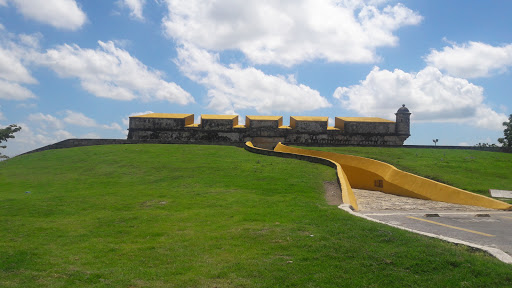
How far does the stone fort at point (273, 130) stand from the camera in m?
39.3

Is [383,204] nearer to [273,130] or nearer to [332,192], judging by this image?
[332,192]

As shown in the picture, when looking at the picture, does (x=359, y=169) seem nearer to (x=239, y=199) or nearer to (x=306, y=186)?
(x=306, y=186)

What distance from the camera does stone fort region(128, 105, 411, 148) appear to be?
39281 mm

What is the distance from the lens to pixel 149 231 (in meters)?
8.61

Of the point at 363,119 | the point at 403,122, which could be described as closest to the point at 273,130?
the point at 363,119

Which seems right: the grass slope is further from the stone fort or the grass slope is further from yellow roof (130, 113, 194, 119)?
yellow roof (130, 113, 194, 119)

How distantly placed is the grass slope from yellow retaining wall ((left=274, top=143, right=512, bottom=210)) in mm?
6757

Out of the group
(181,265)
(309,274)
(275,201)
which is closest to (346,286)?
(309,274)

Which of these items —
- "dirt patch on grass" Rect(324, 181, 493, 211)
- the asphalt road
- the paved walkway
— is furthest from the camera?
"dirt patch on grass" Rect(324, 181, 493, 211)

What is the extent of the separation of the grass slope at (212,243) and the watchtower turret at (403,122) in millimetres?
27446

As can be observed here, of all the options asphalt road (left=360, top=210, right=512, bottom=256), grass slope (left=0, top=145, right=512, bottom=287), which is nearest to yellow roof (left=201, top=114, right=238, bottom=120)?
grass slope (left=0, top=145, right=512, bottom=287)

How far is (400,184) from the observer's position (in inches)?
760

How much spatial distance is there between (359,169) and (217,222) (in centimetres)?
1531

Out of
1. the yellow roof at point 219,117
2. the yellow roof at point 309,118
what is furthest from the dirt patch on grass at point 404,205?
the yellow roof at point 219,117
